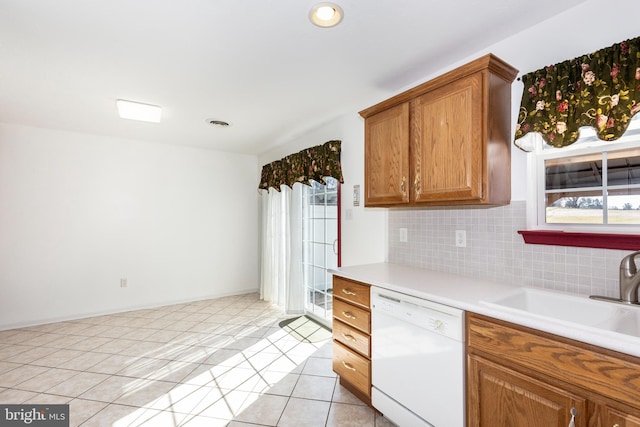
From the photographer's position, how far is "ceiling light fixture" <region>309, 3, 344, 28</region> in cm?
149

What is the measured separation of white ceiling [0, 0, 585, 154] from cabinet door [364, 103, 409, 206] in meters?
0.34

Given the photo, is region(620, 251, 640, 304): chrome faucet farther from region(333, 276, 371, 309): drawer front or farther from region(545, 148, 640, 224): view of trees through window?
region(333, 276, 371, 309): drawer front

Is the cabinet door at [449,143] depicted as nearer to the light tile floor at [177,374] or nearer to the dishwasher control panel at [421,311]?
the dishwasher control panel at [421,311]

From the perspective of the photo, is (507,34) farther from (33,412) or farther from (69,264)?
(69,264)

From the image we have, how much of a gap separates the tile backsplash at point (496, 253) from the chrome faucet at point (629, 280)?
114mm

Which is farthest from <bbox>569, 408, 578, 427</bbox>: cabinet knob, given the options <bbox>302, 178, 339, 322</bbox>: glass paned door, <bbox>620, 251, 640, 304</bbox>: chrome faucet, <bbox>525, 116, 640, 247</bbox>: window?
<bbox>302, 178, 339, 322</bbox>: glass paned door

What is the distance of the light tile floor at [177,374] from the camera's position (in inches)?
77.8

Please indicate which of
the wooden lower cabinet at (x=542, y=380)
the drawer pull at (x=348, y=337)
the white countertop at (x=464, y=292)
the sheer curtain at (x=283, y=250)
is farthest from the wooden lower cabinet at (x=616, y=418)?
the sheer curtain at (x=283, y=250)

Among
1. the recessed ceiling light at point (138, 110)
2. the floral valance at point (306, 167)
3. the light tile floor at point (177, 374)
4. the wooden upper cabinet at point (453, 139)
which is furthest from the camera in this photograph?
the floral valance at point (306, 167)

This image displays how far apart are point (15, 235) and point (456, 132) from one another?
15.4 feet

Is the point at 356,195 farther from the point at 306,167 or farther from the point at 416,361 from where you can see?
the point at 416,361

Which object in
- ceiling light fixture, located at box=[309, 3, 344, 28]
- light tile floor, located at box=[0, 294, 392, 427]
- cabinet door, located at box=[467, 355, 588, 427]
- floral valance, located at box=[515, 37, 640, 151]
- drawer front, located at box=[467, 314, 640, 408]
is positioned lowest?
light tile floor, located at box=[0, 294, 392, 427]

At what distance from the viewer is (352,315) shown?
6.92 ft

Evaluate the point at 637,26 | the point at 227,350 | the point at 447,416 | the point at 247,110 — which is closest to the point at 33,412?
the point at 227,350
